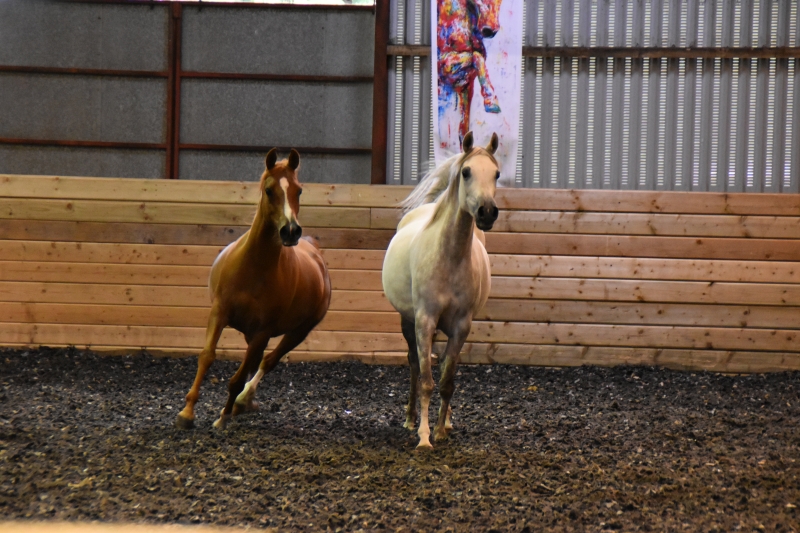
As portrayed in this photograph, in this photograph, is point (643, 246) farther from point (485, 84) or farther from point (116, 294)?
point (116, 294)

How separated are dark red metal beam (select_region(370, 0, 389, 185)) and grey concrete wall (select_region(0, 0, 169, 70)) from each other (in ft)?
6.96

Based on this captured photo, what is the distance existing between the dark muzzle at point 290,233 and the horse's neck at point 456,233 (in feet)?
2.36

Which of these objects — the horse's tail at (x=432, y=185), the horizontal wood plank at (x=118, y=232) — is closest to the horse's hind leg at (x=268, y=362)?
the horse's tail at (x=432, y=185)

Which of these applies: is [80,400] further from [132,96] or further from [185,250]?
[132,96]

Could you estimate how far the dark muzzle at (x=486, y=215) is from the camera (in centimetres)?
319

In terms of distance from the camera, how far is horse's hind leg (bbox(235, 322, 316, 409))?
14.0 feet

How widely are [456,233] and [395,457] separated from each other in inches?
44.0

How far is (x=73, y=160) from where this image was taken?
7.15 metres

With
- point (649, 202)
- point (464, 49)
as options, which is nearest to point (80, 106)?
point (464, 49)

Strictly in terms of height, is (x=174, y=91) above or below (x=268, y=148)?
Result: above

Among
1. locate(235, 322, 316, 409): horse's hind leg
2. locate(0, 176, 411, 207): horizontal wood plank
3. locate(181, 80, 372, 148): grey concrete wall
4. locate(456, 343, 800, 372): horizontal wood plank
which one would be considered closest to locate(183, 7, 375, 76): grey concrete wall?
locate(181, 80, 372, 148): grey concrete wall

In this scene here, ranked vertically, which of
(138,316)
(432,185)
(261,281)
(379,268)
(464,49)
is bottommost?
(138,316)

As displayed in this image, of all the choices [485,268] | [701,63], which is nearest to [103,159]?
[485,268]

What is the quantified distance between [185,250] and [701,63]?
5053 mm
